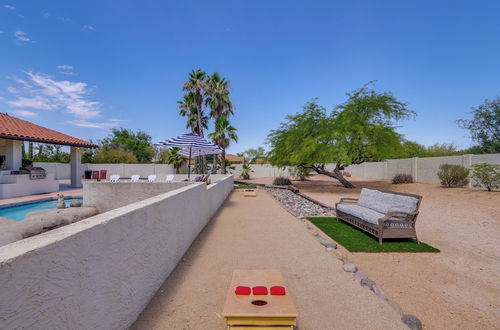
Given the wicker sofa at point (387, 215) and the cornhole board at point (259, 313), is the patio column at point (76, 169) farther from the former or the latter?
the cornhole board at point (259, 313)

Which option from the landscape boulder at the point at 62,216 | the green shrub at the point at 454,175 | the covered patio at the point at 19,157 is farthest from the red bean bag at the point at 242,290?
the green shrub at the point at 454,175

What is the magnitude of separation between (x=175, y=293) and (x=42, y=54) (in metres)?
21.0

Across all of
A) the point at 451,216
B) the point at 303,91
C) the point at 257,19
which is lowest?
the point at 451,216

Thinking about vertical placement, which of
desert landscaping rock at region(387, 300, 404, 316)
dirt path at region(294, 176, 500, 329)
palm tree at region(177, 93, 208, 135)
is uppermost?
palm tree at region(177, 93, 208, 135)

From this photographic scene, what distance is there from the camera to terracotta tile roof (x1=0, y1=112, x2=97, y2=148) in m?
12.5

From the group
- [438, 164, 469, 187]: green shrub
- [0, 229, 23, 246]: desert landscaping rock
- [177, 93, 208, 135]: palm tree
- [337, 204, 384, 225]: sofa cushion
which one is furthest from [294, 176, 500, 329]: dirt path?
[177, 93, 208, 135]: palm tree

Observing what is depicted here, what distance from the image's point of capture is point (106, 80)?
75.1ft

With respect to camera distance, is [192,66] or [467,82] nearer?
[467,82]

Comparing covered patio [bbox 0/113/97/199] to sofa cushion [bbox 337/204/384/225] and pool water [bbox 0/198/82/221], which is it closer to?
pool water [bbox 0/198/82/221]

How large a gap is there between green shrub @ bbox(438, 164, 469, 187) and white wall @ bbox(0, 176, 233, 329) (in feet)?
55.7

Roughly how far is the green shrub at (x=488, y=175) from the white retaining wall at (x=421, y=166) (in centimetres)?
94

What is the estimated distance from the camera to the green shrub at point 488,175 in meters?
11.8

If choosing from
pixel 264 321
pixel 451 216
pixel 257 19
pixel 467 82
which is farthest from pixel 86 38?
pixel 467 82

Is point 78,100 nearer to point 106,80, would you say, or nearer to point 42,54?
point 106,80
